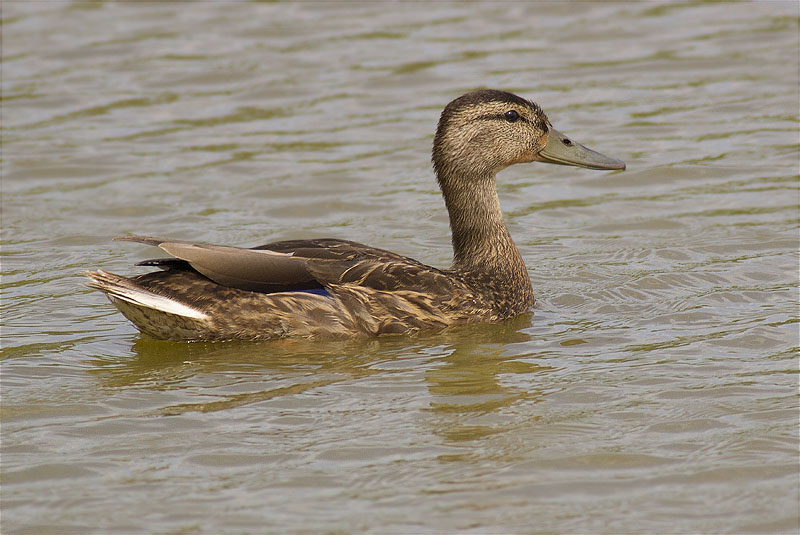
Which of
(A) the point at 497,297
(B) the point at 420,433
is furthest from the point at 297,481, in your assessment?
(A) the point at 497,297

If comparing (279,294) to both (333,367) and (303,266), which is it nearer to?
(303,266)

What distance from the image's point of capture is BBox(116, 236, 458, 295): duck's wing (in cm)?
866

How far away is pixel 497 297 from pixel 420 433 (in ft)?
7.79

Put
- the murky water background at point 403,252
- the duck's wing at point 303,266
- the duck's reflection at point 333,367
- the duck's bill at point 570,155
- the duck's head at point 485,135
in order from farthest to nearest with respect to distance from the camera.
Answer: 1. the duck's bill at point 570,155
2. the duck's head at point 485,135
3. the duck's wing at point 303,266
4. the duck's reflection at point 333,367
5. the murky water background at point 403,252

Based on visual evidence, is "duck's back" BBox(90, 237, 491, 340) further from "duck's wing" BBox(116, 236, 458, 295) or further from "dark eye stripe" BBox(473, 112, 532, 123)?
"dark eye stripe" BBox(473, 112, 532, 123)

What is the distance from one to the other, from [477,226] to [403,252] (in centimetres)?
151

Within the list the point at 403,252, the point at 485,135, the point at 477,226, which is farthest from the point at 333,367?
the point at 403,252

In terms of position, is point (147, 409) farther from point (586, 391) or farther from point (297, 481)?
point (586, 391)

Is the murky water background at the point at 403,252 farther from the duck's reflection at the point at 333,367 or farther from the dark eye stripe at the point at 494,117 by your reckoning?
the dark eye stripe at the point at 494,117

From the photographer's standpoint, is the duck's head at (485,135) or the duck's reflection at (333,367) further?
the duck's head at (485,135)

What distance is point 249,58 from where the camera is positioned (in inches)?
642

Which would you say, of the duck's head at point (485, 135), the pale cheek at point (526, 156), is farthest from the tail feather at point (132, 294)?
the pale cheek at point (526, 156)

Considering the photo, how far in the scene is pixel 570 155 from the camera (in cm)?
998

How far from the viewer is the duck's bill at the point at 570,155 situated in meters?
9.98
